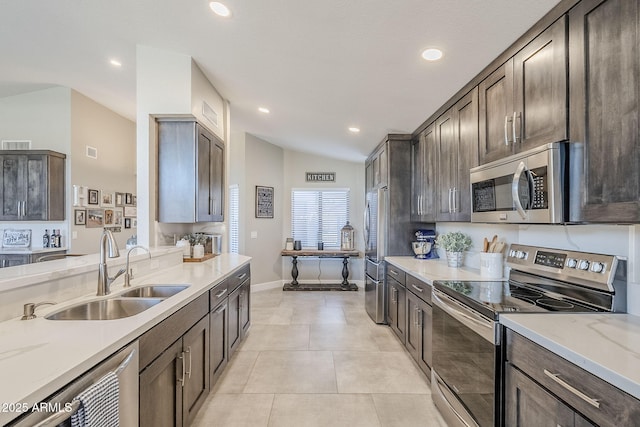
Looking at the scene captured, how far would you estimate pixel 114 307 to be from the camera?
→ 1854 millimetres

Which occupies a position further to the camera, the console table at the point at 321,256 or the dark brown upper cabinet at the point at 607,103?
the console table at the point at 321,256

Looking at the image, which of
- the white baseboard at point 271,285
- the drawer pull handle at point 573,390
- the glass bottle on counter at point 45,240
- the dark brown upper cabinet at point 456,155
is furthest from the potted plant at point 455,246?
the glass bottle on counter at point 45,240

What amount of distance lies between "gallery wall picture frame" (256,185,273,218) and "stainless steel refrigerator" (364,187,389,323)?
2.33 metres

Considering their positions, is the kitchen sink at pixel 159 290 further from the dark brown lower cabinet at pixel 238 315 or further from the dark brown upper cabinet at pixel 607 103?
the dark brown upper cabinet at pixel 607 103

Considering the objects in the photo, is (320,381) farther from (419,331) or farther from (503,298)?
(503,298)

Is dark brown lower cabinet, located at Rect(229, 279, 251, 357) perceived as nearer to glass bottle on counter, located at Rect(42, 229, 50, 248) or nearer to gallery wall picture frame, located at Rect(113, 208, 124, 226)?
glass bottle on counter, located at Rect(42, 229, 50, 248)

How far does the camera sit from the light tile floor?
2143 millimetres

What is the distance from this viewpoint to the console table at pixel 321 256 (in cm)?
599

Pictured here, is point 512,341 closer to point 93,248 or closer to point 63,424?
point 63,424

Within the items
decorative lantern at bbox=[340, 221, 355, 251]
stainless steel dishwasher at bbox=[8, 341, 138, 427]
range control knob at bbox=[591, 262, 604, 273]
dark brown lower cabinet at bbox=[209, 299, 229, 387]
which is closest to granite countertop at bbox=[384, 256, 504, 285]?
range control knob at bbox=[591, 262, 604, 273]

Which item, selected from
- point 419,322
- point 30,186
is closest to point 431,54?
point 419,322

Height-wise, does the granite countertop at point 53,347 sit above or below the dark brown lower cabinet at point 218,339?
above

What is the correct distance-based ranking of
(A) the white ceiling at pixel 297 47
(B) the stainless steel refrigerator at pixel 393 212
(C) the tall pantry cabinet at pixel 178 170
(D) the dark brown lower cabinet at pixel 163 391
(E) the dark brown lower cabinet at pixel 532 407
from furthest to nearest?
1. (B) the stainless steel refrigerator at pixel 393 212
2. (C) the tall pantry cabinet at pixel 178 170
3. (A) the white ceiling at pixel 297 47
4. (D) the dark brown lower cabinet at pixel 163 391
5. (E) the dark brown lower cabinet at pixel 532 407

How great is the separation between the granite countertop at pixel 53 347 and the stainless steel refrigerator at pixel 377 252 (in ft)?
9.03
